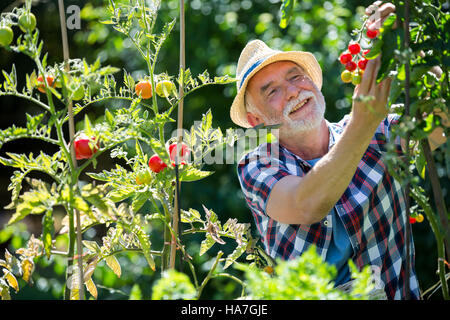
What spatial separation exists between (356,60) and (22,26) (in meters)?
0.58

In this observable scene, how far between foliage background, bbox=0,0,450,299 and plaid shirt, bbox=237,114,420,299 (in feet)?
3.48

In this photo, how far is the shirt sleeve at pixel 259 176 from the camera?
137cm

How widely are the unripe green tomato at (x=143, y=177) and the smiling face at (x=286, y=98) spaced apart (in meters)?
0.68

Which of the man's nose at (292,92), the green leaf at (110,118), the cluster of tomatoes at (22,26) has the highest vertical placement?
the cluster of tomatoes at (22,26)

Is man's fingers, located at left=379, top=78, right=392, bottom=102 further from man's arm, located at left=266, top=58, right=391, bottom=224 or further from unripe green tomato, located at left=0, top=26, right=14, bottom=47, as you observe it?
unripe green tomato, located at left=0, top=26, right=14, bottom=47

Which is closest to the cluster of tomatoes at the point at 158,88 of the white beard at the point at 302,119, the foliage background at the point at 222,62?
the white beard at the point at 302,119

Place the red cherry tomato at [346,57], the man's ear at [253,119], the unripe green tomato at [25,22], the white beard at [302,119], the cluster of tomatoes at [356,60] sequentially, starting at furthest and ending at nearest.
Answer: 1. the man's ear at [253,119]
2. the white beard at [302,119]
3. the red cherry tomato at [346,57]
4. the cluster of tomatoes at [356,60]
5. the unripe green tomato at [25,22]

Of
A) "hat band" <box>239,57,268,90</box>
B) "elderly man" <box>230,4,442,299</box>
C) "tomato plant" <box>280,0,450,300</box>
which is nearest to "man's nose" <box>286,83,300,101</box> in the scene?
"elderly man" <box>230,4,442,299</box>

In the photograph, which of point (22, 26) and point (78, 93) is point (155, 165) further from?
point (22, 26)

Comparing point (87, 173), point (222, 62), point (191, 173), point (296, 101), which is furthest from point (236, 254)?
point (222, 62)

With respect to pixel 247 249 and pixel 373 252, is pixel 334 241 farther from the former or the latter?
pixel 247 249

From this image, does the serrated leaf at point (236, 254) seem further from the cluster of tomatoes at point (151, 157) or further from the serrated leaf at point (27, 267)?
the serrated leaf at point (27, 267)

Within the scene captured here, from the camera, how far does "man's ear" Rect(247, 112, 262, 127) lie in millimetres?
1719
